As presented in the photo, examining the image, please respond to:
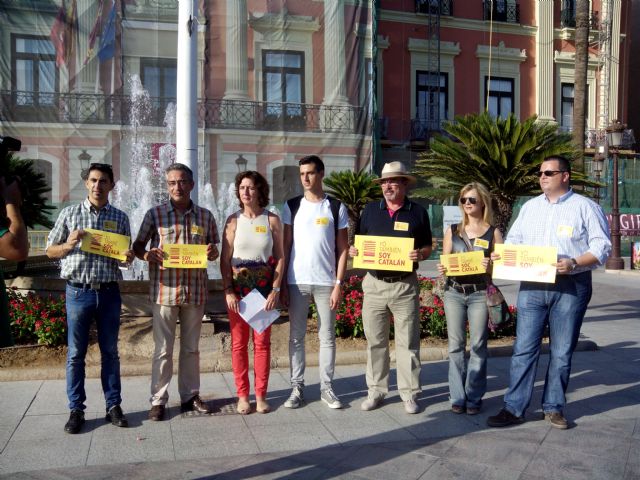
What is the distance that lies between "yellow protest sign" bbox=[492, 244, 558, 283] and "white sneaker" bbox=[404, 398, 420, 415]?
1.23 meters

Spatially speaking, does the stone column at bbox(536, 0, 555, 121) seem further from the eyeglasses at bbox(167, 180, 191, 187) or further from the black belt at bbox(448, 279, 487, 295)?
the eyeglasses at bbox(167, 180, 191, 187)

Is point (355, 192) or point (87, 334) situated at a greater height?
point (355, 192)

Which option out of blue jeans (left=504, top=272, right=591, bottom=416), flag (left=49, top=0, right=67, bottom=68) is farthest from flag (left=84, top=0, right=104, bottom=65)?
blue jeans (left=504, top=272, right=591, bottom=416)

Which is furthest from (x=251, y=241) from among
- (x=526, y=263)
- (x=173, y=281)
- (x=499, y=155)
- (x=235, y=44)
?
(x=235, y=44)

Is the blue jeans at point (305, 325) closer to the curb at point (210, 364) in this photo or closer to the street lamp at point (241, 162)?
the curb at point (210, 364)

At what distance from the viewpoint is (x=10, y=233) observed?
314 cm

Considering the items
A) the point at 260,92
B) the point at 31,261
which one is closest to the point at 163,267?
the point at 31,261

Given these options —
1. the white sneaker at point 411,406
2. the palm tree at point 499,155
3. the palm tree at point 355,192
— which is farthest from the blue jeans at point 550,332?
the palm tree at point 355,192

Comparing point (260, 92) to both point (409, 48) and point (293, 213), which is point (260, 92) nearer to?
point (409, 48)

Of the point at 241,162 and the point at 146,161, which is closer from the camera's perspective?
the point at 146,161

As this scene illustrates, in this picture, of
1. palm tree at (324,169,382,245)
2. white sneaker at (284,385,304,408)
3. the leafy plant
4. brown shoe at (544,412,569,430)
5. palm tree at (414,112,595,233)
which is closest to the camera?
brown shoe at (544,412,569,430)

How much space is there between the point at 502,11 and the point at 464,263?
2671cm

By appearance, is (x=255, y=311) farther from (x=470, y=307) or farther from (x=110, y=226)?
(x=470, y=307)

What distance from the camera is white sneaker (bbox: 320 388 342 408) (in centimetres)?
544
